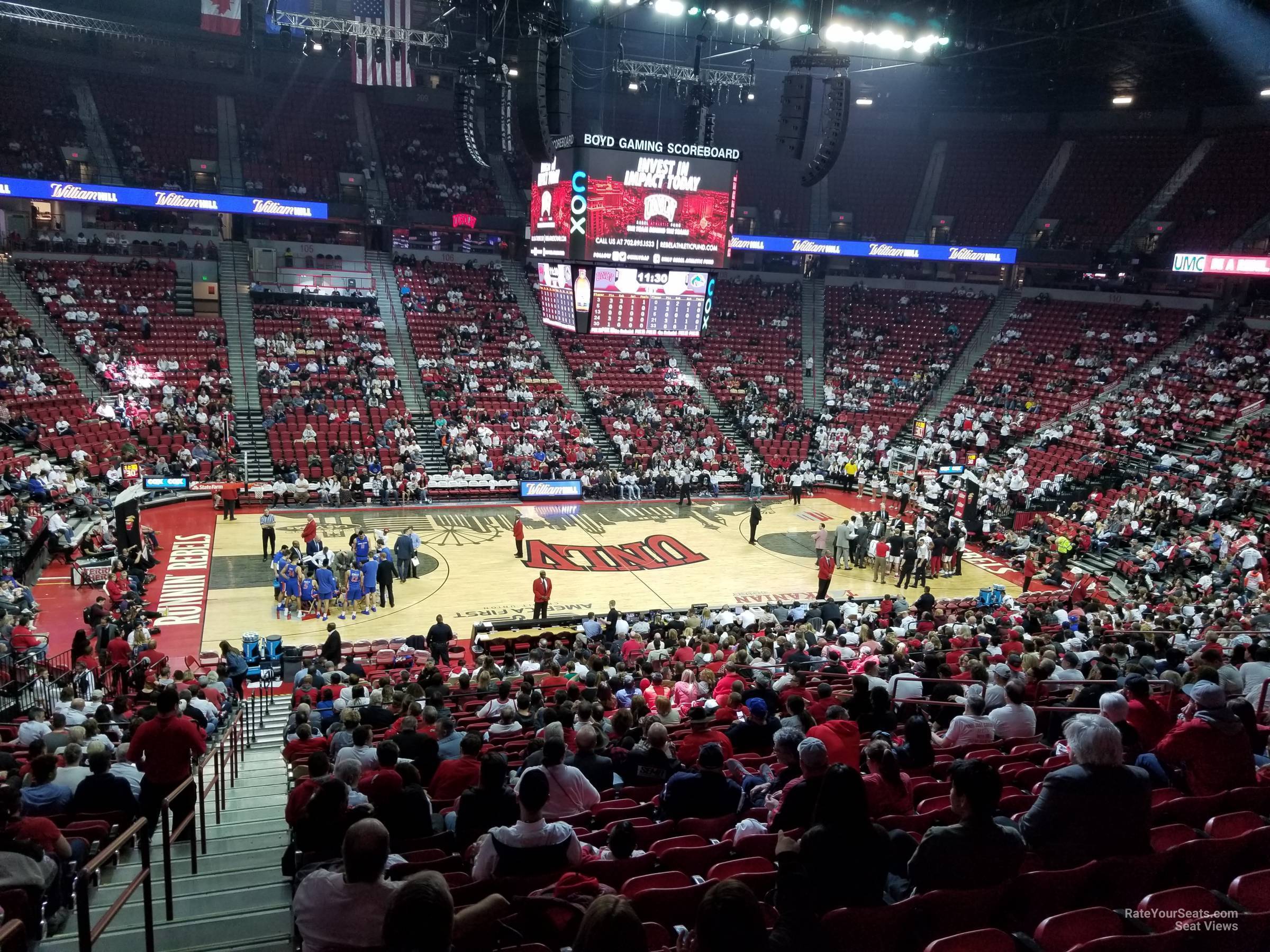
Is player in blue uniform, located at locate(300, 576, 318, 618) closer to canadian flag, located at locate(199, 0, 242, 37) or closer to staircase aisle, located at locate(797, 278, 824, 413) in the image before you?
canadian flag, located at locate(199, 0, 242, 37)

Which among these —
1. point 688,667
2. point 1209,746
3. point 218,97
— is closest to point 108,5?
point 218,97

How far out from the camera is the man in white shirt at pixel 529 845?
4.46 meters

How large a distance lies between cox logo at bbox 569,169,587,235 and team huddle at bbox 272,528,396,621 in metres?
8.09

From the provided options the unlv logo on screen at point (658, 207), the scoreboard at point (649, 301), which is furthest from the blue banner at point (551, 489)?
the unlv logo on screen at point (658, 207)

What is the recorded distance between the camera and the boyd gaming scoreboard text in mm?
20219

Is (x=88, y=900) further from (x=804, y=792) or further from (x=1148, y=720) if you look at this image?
(x=1148, y=720)

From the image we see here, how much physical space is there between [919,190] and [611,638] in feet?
119

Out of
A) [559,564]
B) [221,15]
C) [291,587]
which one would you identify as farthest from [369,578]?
[221,15]

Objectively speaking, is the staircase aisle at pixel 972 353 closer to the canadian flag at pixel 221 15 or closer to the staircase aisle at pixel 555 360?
the staircase aisle at pixel 555 360

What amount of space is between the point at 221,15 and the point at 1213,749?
1228 inches

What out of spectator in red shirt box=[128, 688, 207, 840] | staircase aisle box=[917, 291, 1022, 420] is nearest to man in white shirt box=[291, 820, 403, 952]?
spectator in red shirt box=[128, 688, 207, 840]

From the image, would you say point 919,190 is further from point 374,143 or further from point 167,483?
point 167,483

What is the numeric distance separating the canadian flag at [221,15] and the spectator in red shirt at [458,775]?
2787 centimetres

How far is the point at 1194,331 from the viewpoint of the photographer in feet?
110
